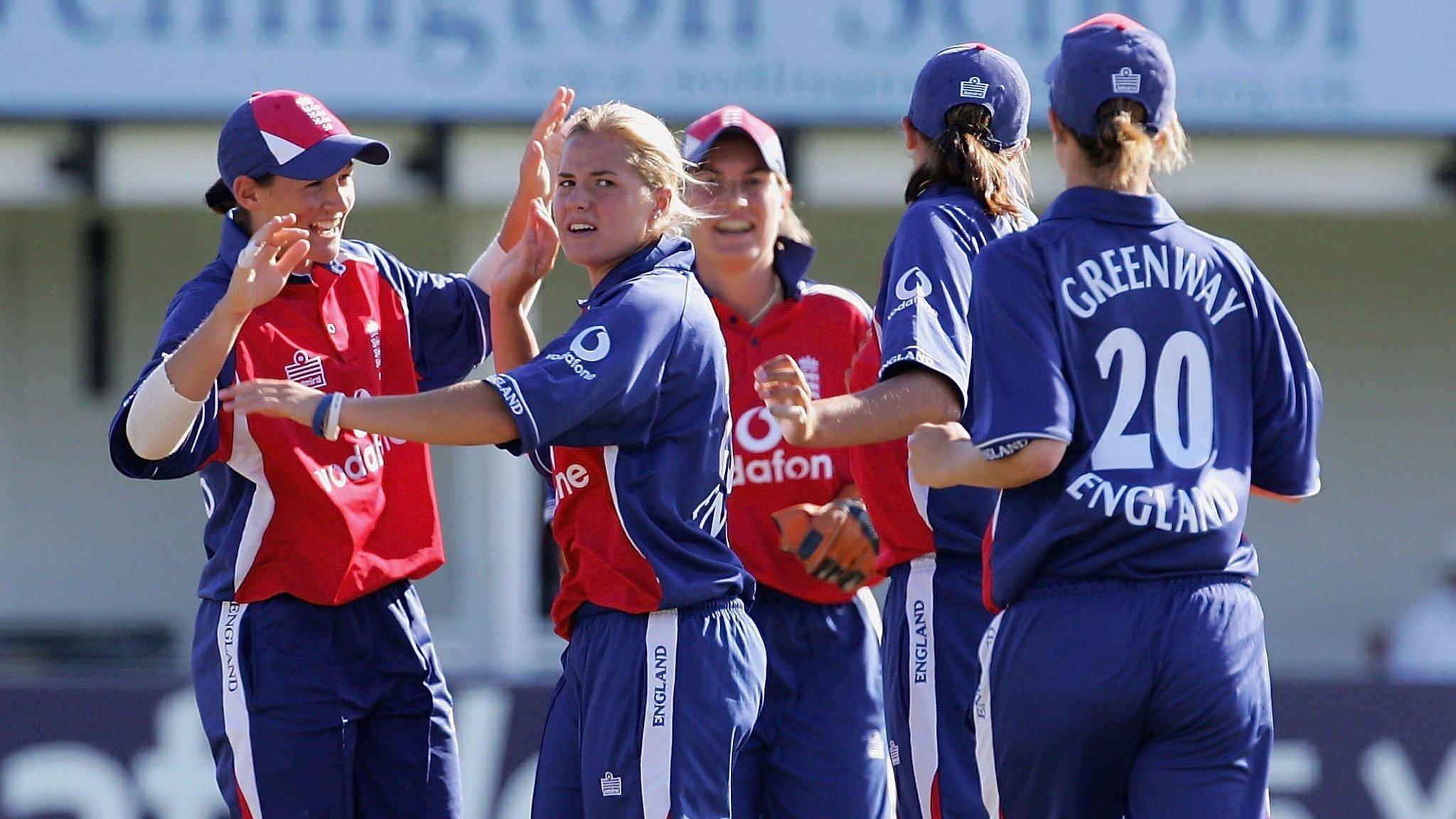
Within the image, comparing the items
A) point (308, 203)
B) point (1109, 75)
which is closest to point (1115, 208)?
point (1109, 75)

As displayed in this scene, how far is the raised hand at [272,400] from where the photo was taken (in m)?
3.17

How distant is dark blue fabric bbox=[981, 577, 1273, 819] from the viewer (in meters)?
2.97

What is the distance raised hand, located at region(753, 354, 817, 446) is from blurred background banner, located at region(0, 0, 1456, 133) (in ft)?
15.3

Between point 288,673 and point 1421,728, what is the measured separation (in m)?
4.13

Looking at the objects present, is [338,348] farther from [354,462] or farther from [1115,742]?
[1115,742]

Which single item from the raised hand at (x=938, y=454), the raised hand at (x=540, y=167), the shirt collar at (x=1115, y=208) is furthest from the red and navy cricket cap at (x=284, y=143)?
→ the shirt collar at (x=1115, y=208)

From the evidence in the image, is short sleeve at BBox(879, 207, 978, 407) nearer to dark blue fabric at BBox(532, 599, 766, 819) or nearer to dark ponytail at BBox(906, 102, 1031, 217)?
dark ponytail at BBox(906, 102, 1031, 217)

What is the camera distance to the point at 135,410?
352 centimetres

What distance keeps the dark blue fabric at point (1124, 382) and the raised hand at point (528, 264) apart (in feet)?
3.56

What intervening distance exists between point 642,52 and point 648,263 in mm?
4379

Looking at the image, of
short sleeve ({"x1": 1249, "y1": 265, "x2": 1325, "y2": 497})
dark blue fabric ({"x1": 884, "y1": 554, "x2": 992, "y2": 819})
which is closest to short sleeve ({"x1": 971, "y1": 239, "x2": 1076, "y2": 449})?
short sleeve ({"x1": 1249, "y1": 265, "x2": 1325, "y2": 497})

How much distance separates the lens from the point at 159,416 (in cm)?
346

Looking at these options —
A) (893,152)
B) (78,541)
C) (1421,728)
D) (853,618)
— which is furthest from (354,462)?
(78,541)

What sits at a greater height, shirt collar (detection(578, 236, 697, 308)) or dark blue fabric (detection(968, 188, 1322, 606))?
shirt collar (detection(578, 236, 697, 308))
